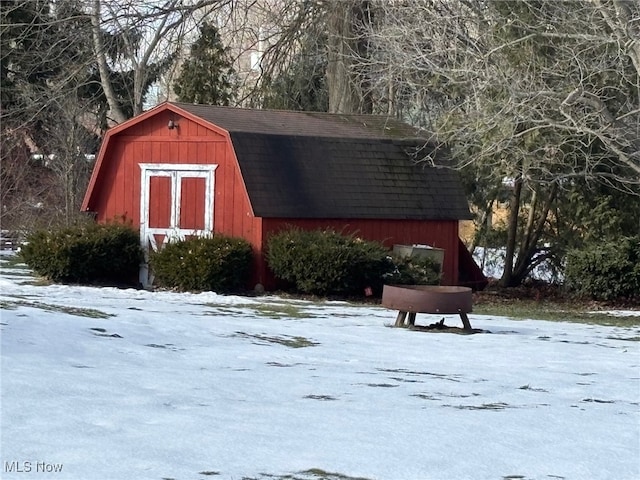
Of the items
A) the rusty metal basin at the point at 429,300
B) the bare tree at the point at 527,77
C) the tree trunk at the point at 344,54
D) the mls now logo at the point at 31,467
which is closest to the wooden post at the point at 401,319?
the rusty metal basin at the point at 429,300

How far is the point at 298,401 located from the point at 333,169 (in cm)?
1445

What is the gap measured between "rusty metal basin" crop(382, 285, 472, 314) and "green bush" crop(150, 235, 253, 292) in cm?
654

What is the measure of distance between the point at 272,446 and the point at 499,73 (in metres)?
13.7

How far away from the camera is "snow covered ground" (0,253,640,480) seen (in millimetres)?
6426

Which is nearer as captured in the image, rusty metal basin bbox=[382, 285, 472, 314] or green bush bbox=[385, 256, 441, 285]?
rusty metal basin bbox=[382, 285, 472, 314]

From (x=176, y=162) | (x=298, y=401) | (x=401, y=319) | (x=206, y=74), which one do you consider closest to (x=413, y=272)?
(x=176, y=162)

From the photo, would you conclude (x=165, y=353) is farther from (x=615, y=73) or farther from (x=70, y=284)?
(x=615, y=73)

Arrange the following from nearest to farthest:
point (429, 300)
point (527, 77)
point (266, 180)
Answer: point (429, 300)
point (527, 77)
point (266, 180)

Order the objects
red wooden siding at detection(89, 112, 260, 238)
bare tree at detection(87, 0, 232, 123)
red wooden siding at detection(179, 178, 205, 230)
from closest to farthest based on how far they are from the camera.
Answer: red wooden siding at detection(89, 112, 260, 238)
red wooden siding at detection(179, 178, 205, 230)
bare tree at detection(87, 0, 232, 123)

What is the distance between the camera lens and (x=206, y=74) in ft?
103

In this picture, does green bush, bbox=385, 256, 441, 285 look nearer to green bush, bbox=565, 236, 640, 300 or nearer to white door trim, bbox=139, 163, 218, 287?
green bush, bbox=565, 236, 640, 300

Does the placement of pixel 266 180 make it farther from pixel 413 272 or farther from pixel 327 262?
pixel 413 272

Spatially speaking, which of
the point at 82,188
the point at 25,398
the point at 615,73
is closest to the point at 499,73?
the point at 615,73

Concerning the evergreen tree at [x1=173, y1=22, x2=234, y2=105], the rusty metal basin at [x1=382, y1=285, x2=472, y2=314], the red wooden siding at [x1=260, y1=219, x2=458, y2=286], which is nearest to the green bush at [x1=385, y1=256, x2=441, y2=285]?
the red wooden siding at [x1=260, y1=219, x2=458, y2=286]
